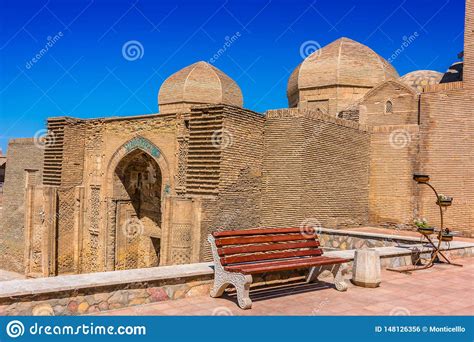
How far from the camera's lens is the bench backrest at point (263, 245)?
522cm

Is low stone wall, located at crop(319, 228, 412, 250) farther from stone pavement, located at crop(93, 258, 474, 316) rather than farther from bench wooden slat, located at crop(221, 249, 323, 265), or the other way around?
bench wooden slat, located at crop(221, 249, 323, 265)

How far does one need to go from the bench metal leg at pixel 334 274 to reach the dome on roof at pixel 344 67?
1480 centimetres

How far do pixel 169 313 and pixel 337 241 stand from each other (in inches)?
322

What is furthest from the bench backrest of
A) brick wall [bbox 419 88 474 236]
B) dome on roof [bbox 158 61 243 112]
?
dome on roof [bbox 158 61 243 112]

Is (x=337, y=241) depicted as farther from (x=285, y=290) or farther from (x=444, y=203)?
(x=285, y=290)

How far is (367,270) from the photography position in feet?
19.7

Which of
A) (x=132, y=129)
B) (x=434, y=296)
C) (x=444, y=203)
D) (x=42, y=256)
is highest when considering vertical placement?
(x=132, y=129)

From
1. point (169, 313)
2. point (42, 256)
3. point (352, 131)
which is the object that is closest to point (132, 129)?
point (42, 256)

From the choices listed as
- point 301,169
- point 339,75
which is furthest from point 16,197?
point 339,75

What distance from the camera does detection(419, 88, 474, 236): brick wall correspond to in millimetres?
13422

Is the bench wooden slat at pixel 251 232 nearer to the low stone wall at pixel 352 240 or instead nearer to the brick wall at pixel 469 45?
the low stone wall at pixel 352 240

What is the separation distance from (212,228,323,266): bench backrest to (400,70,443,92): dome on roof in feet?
45.5

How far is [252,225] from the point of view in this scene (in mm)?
12289

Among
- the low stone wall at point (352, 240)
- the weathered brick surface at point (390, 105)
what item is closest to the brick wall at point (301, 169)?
the low stone wall at point (352, 240)
